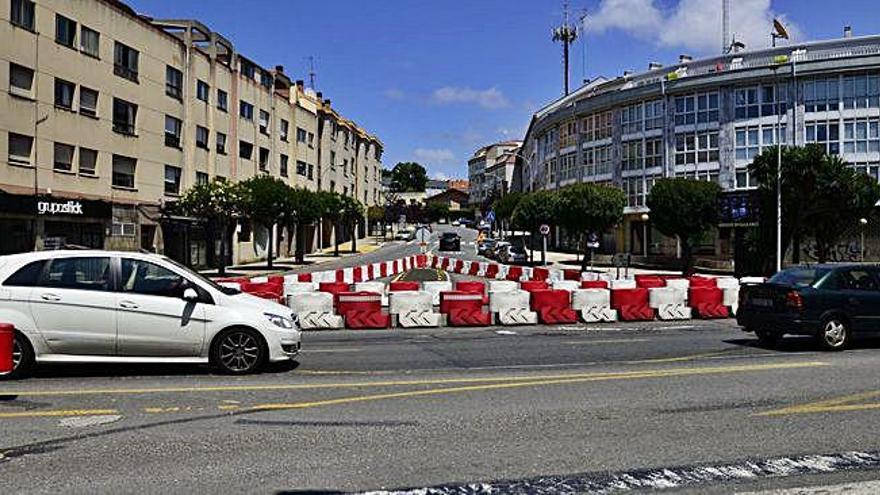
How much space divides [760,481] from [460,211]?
174 m

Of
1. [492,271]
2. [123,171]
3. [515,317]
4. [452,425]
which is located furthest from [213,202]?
[452,425]

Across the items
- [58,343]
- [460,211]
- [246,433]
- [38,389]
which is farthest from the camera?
[460,211]

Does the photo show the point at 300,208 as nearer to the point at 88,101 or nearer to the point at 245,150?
the point at 245,150

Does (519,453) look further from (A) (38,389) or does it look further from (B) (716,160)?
(B) (716,160)

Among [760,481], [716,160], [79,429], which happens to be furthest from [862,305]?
[716,160]

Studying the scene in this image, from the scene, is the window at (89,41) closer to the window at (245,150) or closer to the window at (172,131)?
the window at (172,131)

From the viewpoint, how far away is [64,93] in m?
33.4

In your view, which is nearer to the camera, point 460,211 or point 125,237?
point 125,237

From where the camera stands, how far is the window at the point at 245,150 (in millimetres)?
53594

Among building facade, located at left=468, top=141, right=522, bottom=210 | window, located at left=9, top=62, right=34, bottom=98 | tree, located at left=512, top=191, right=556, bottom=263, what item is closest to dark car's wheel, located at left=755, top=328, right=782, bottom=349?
window, located at left=9, top=62, right=34, bottom=98

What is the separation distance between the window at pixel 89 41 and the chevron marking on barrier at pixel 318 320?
2401 cm

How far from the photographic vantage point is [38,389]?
881 centimetres

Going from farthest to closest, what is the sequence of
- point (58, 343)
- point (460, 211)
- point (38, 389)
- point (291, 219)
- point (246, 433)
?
1. point (460, 211)
2. point (291, 219)
3. point (58, 343)
4. point (38, 389)
5. point (246, 433)

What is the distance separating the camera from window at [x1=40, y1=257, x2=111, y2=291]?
953 centimetres
